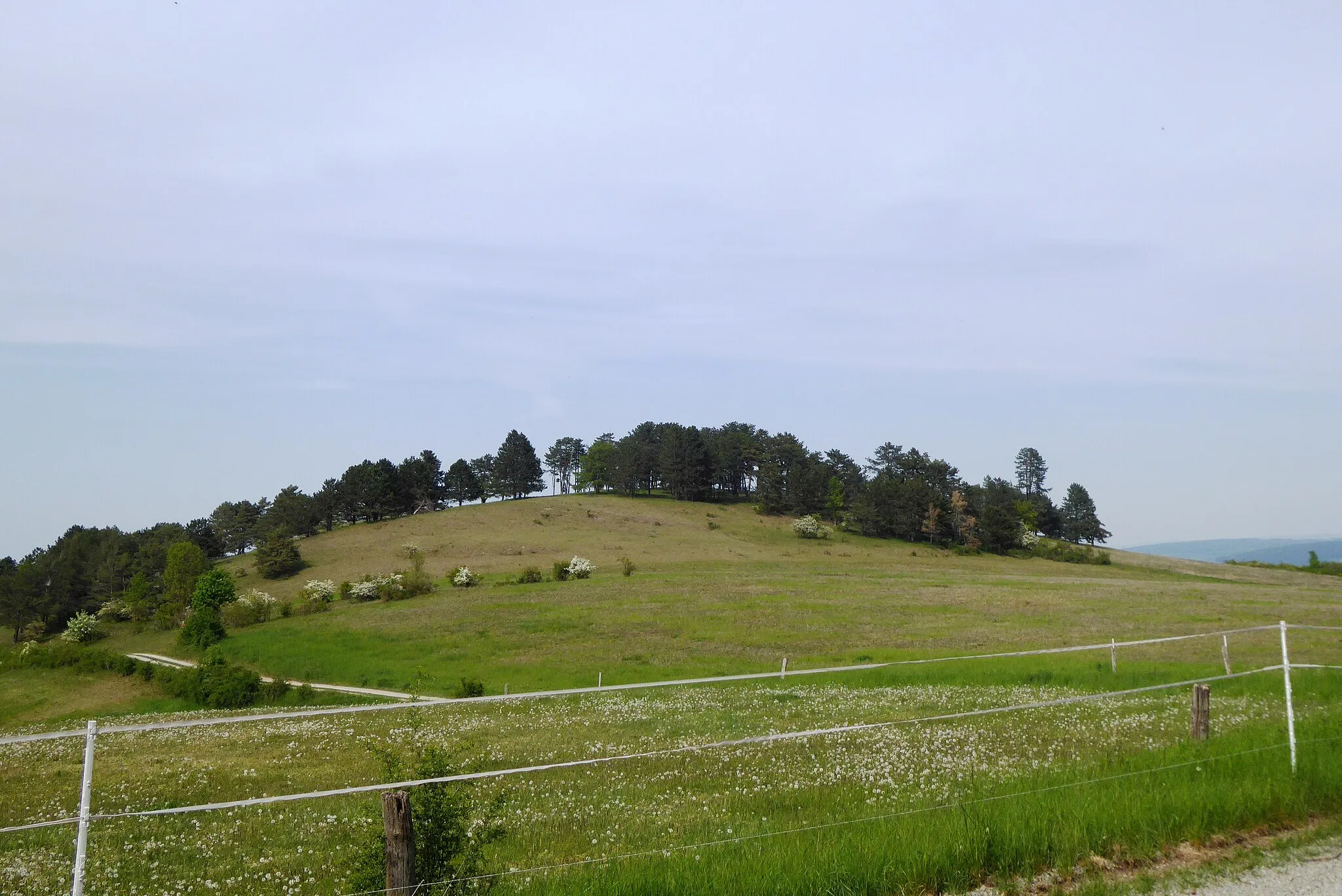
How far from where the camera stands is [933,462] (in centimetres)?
17212

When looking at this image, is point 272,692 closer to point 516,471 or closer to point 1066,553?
point 1066,553

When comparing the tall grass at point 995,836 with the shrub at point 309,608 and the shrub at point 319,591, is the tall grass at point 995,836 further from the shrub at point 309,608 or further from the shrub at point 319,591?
the shrub at point 319,591

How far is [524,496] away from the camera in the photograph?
179750 millimetres

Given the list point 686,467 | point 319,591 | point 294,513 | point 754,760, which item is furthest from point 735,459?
point 754,760

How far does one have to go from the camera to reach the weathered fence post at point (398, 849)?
6320 mm

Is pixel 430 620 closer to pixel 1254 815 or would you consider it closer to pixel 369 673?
pixel 369 673

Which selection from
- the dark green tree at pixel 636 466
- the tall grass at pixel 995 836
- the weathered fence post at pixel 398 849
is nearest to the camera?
the weathered fence post at pixel 398 849

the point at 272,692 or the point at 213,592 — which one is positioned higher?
the point at 213,592

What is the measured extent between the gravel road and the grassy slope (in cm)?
2839

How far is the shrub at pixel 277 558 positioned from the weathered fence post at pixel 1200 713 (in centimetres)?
10796

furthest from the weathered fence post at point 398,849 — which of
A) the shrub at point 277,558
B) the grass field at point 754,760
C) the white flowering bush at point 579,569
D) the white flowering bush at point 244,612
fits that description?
the shrub at point 277,558

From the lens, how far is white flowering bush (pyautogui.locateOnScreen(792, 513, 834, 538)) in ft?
424

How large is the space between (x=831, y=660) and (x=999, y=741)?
2718 cm

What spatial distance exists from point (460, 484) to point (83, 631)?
89.6 meters
